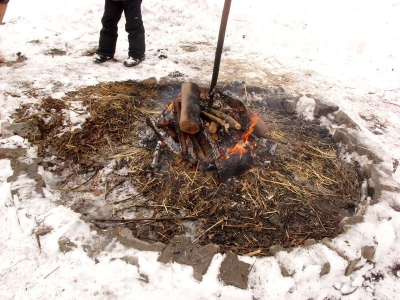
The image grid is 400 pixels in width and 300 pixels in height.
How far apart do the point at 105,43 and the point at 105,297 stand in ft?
15.6

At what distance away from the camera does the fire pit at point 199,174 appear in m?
2.96

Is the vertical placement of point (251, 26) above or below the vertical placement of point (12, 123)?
above

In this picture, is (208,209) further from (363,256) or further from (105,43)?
(105,43)

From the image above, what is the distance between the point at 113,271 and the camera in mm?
2393

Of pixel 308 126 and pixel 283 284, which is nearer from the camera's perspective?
pixel 283 284

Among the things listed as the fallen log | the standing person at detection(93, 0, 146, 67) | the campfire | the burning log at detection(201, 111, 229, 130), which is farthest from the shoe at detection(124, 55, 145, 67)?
the fallen log

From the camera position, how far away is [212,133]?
3469 millimetres

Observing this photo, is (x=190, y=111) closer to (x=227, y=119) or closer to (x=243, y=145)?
(x=227, y=119)

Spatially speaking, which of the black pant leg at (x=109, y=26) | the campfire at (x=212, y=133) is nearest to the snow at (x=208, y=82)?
the black pant leg at (x=109, y=26)

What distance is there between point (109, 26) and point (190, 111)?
3.30 m

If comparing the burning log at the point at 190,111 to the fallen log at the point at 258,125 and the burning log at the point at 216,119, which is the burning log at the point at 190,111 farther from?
the fallen log at the point at 258,125

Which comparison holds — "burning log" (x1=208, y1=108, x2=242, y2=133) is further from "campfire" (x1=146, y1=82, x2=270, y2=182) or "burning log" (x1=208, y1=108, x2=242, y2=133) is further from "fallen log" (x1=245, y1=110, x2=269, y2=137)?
"fallen log" (x1=245, y1=110, x2=269, y2=137)

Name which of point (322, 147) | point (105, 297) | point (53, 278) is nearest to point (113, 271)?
point (105, 297)

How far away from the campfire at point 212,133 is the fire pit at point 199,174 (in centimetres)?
1
